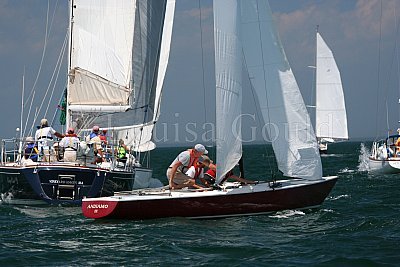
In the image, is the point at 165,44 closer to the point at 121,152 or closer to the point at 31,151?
the point at 121,152

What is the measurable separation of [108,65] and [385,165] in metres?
13.9

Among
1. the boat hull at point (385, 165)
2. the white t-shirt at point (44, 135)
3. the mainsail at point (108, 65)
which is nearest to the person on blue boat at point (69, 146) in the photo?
the white t-shirt at point (44, 135)

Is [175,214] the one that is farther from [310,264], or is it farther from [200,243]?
[310,264]

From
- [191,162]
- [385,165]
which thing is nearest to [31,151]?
[191,162]

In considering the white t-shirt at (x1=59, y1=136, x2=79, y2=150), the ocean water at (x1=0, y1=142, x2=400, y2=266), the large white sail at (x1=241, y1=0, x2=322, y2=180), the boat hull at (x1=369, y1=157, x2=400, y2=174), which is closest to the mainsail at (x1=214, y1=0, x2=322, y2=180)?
the large white sail at (x1=241, y1=0, x2=322, y2=180)

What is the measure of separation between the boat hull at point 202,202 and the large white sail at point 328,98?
35035mm

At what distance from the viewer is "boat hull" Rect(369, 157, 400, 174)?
28969 millimetres

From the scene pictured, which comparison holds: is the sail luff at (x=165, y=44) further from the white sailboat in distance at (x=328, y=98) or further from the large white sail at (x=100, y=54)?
the white sailboat in distance at (x=328, y=98)

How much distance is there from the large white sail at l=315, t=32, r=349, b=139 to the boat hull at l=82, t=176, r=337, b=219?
3504cm

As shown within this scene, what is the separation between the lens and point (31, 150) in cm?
1838

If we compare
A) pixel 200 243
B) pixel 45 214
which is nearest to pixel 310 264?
pixel 200 243

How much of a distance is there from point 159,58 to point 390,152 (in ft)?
39.9

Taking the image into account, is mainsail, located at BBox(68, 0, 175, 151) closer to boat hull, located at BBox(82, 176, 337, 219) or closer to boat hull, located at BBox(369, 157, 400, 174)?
boat hull, located at BBox(82, 176, 337, 219)

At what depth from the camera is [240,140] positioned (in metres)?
14.7
